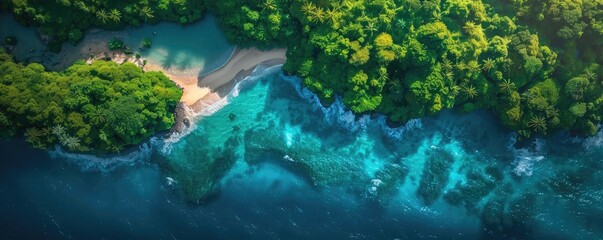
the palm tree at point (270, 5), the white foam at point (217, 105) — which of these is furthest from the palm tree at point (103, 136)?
the palm tree at point (270, 5)

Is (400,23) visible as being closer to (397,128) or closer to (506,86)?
(397,128)

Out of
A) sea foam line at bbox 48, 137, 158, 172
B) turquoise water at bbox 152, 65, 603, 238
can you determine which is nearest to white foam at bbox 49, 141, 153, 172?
sea foam line at bbox 48, 137, 158, 172

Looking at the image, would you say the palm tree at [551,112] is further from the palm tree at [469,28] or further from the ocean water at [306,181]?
the palm tree at [469,28]

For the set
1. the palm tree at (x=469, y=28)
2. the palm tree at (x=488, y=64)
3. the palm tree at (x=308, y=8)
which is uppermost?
the palm tree at (x=469, y=28)

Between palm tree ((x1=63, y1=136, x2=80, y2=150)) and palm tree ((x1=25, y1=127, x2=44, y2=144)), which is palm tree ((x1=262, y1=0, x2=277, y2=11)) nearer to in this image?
palm tree ((x1=63, y1=136, x2=80, y2=150))

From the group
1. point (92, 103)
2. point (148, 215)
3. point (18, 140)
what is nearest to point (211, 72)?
point (92, 103)

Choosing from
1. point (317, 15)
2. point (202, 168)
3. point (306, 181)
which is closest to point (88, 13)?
point (202, 168)
